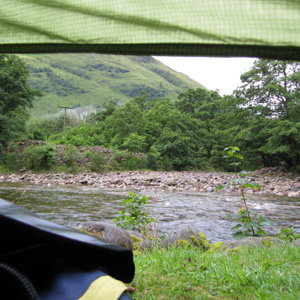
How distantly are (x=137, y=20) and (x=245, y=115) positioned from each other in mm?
21383

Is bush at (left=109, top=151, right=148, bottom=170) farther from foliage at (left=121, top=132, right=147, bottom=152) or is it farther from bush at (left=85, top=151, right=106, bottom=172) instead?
foliage at (left=121, top=132, right=147, bottom=152)

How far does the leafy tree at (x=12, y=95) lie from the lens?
17.7m

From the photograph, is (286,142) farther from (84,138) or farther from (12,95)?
(12,95)

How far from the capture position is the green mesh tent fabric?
2.75 ft

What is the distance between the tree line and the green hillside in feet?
128

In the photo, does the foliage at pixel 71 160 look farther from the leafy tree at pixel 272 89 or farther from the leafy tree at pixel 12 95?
Answer: the leafy tree at pixel 272 89

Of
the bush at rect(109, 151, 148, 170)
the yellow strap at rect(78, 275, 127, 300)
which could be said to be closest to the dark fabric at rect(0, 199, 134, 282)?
the yellow strap at rect(78, 275, 127, 300)

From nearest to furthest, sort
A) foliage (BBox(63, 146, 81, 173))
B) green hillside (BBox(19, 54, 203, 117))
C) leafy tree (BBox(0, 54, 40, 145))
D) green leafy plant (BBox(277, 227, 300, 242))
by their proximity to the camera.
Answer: green leafy plant (BBox(277, 227, 300, 242))
foliage (BBox(63, 146, 81, 173))
leafy tree (BBox(0, 54, 40, 145))
green hillside (BBox(19, 54, 203, 117))

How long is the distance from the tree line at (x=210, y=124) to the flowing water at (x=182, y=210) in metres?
10.8

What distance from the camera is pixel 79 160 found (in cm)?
1798

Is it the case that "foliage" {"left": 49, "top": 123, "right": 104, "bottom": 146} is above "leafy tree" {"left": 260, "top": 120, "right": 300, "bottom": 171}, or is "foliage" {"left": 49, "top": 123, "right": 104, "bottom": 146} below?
below

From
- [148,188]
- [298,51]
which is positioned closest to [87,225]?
[298,51]

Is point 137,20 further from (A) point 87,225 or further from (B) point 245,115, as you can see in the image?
(B) point 245,115

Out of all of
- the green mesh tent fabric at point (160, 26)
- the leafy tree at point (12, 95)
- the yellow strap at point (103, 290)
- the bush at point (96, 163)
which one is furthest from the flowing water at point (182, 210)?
the leafy tree at point (12, 95)
